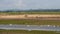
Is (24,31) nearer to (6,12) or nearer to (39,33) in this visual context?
(39,33)

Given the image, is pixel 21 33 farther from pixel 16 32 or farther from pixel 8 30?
pixel 8 30

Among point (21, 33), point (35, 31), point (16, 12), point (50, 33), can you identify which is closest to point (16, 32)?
point (21, 33)

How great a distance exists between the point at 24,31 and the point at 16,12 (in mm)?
26070

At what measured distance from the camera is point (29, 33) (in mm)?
19078

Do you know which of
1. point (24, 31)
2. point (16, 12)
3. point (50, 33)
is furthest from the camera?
point (16, 12)

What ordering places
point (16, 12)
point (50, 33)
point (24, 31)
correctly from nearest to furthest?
point (50, 33) → point (24, 31) → point (16, 12)

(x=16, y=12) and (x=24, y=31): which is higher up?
(x=24, y=31)

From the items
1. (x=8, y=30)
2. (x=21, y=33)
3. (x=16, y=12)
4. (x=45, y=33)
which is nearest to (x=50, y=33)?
(x=45, y=33)

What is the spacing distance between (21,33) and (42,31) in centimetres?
223

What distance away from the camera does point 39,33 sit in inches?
735

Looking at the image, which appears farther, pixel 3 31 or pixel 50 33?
pixel 3 31

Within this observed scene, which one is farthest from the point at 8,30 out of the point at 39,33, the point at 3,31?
the point at 39,33

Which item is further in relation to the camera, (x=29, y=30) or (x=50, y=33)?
(x=29, y=30)

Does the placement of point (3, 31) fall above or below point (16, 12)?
above
